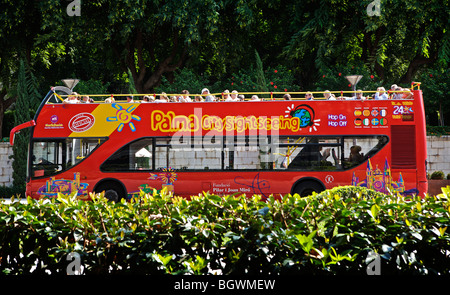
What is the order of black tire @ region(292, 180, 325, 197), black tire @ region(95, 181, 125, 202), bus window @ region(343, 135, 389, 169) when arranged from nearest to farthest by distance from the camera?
bus window @ region(343, 135, 389, 169) → black tire @ region(292, 180, 325, 197) → black tire @ region(95, 181, 125, 202)

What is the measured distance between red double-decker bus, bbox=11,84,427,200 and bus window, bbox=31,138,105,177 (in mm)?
31

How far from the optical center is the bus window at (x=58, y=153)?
15914 millimetres

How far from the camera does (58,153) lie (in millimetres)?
15930

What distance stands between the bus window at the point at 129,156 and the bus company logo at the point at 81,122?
1200mm

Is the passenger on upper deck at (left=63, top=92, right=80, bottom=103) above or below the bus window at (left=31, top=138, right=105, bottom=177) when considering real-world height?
above

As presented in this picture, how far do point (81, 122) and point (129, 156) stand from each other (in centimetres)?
181

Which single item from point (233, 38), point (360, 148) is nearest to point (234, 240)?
point (360, 148)

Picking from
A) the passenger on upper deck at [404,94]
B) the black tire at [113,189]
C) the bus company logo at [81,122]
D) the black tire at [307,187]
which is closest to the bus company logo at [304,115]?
the black tire at [307,187]

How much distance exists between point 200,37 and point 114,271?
22504mm

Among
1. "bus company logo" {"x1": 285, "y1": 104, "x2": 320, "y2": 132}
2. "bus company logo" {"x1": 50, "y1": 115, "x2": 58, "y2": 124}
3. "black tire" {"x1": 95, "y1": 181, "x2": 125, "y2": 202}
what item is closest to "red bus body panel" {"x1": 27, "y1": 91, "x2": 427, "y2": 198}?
"bus company logo" {"x1": 285, "y1": 104, "x2": 320, "y2": 132}

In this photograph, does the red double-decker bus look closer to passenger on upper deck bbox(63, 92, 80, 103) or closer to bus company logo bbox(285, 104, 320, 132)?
bus company logo bbox(285, 104, 320, 132)

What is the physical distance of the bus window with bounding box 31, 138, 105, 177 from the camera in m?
15.9

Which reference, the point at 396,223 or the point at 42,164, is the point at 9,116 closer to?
the point at 42,164

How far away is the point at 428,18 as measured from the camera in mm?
24984
